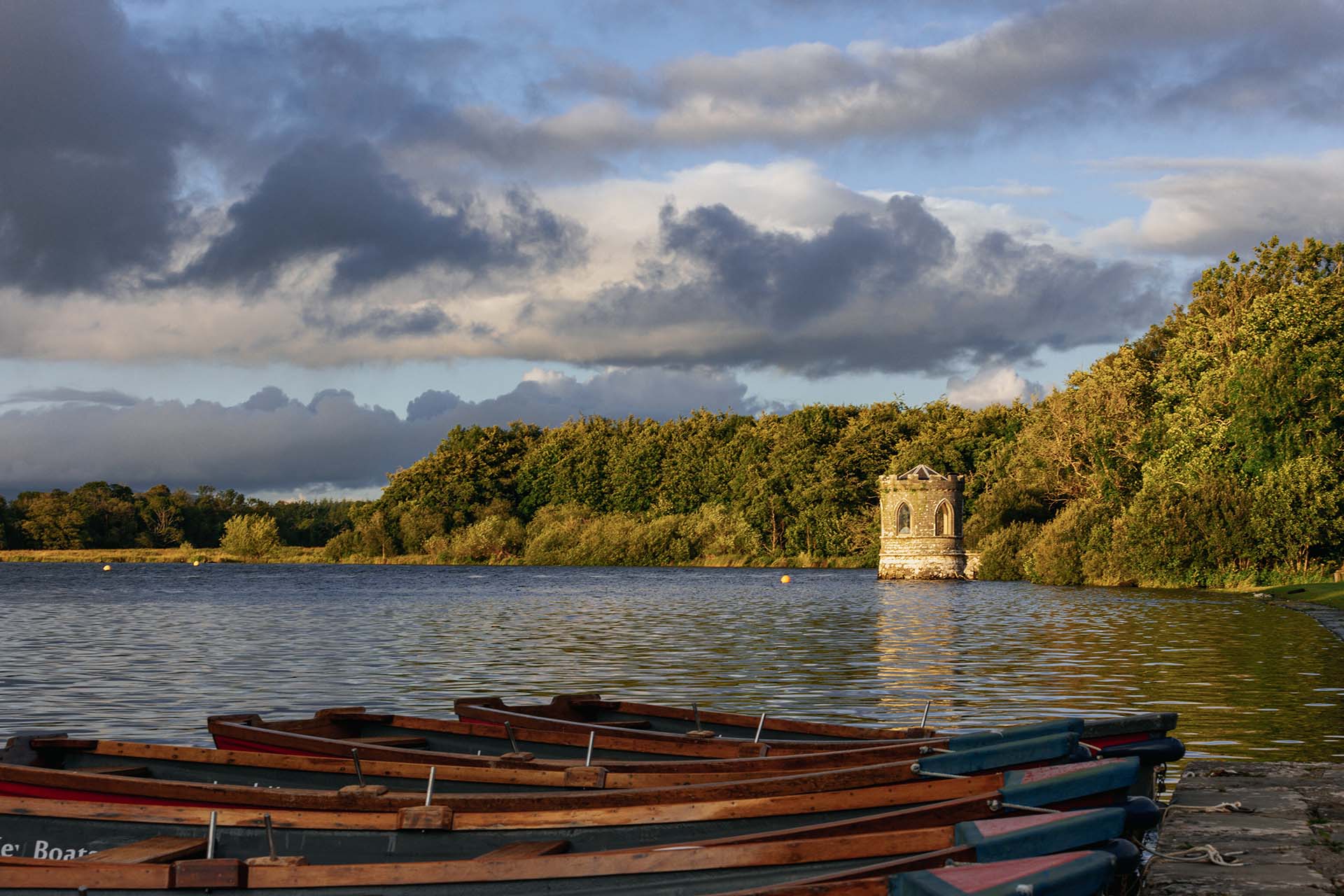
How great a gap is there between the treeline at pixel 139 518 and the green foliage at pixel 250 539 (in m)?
2.89

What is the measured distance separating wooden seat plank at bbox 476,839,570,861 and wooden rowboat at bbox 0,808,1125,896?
0.19 meters

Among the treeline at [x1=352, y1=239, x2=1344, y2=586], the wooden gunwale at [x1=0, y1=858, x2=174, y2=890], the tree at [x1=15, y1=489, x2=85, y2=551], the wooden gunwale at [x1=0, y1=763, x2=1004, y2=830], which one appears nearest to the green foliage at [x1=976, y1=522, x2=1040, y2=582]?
the treeline at [x1=352, y1=239, x2=1344, y2=586]

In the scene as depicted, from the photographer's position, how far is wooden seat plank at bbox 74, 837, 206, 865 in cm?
679

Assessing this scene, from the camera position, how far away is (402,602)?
5225 centimetres

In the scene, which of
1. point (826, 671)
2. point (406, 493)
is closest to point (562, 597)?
point (826, 671)

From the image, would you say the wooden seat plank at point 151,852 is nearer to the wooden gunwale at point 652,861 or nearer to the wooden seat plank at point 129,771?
the wooden gunwale at point 652,861

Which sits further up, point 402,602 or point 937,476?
point 937,476

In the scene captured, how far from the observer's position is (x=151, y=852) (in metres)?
6.97

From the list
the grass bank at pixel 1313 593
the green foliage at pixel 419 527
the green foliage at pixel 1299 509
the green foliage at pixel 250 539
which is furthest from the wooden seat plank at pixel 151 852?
the green foliage at pixel 250 539

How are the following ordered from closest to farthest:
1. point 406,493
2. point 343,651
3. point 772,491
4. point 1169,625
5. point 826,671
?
point 826,671 < point 343,651 < point 1169,625 < point 772,491 < point 406,493

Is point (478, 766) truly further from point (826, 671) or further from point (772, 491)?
point (772, 491)

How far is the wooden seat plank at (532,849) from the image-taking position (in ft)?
22.3

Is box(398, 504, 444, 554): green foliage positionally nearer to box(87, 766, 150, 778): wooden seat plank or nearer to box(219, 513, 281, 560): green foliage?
box(219, 513, 281, 560): green foliage

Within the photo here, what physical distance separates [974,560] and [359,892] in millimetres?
69840
